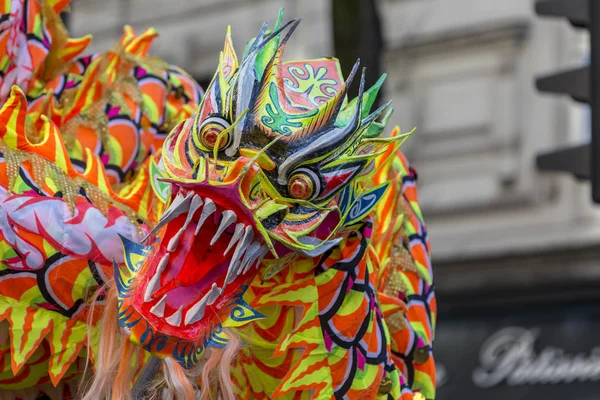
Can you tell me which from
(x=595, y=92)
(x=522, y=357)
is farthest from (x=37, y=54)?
(x=522, y=357)

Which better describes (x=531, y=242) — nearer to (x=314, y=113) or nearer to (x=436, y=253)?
(x=436, y=253)

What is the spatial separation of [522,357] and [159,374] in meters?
7.44

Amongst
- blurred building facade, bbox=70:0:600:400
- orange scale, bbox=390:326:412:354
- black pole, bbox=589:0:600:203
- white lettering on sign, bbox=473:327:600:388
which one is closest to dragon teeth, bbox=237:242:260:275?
orange scale, bbox=390:326:412:354

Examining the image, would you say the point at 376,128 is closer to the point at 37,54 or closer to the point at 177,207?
the point at 177,207

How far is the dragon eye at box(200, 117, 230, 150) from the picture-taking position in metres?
1.82

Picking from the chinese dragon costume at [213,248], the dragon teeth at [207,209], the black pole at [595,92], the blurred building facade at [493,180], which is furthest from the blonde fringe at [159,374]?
the blurred building facade at [493,180]

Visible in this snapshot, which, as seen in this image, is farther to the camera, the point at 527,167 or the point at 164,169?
the point at 527,167

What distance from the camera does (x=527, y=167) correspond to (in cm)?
916

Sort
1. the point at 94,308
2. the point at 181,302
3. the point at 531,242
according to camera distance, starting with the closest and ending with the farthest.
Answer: the point at 181,302
the point at 94,308
the point at 531,242

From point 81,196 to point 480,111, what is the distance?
25.0 feet

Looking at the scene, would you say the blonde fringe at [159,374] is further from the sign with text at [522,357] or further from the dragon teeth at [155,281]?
the sign with text at [522,357]

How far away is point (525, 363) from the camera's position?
9.04m

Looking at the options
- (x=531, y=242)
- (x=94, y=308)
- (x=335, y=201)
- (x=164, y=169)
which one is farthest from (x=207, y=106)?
(x=531, y=242)

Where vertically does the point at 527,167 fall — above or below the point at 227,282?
below
